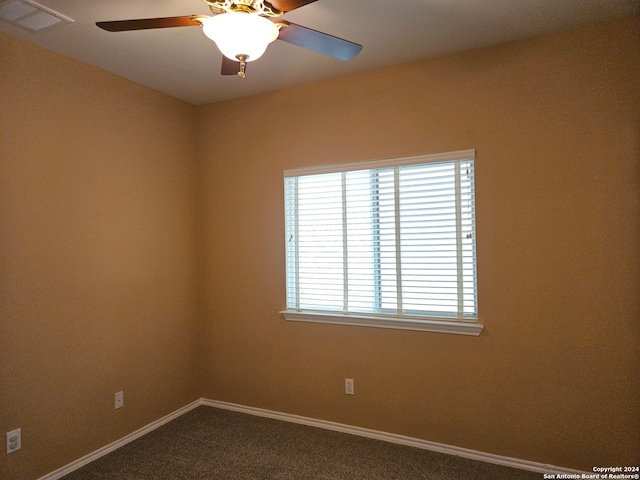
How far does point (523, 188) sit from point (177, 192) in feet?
9.03

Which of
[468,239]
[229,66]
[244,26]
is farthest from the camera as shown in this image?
[468,239]

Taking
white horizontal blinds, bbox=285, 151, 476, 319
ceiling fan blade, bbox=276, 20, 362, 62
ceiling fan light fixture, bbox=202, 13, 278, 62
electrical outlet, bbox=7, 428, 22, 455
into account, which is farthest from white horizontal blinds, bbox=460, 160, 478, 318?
electrical outlet, bbox=7, 428, 22, 455

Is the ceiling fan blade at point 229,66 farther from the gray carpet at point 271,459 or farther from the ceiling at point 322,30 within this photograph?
the gray carpet at point 271,459

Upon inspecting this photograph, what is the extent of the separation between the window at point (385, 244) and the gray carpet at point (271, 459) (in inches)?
33.9

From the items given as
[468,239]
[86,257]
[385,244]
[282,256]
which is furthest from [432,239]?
[86,257]

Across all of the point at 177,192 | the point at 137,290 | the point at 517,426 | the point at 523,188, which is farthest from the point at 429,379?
the point at 177,192

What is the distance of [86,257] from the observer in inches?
115

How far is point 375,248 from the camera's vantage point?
317cm

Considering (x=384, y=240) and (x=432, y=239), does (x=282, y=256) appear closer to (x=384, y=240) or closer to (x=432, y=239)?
(x=384, y=240)

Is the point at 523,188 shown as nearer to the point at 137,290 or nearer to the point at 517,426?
the point at 517,426

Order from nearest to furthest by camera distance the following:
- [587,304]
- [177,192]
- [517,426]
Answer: [587,304] → [517,426] → [177,192]

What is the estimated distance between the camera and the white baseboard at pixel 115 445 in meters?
2.70

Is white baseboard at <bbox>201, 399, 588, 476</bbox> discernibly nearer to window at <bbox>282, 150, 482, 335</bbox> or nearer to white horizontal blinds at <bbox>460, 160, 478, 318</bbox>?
window at <bbox>282, 150, 482, 335</bbox>

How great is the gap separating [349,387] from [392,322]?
64 cm
